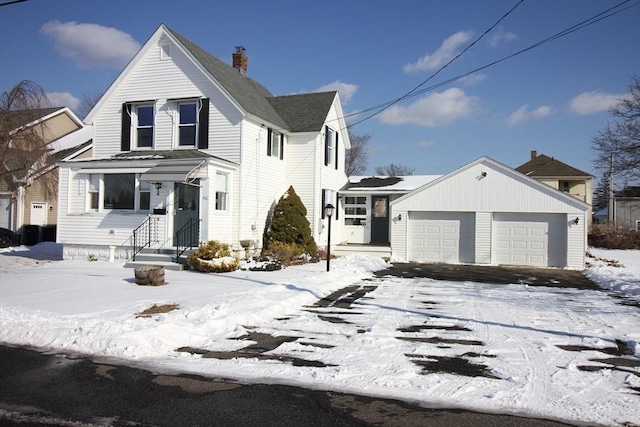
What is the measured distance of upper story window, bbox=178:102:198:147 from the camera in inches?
747

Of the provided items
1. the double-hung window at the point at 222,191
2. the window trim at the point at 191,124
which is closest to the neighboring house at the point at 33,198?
the window trim at the point at 191,124

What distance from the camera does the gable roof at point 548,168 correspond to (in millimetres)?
43375

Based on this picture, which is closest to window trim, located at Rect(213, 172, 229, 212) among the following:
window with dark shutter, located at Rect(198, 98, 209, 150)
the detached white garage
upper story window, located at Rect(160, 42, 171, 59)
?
window with dark shutter, located at Rect(198, 98, 209, 150)

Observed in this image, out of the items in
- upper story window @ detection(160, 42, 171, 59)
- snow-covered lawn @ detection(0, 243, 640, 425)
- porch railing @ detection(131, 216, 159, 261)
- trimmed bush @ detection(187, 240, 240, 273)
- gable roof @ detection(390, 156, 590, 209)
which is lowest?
snow-covered lawn @ detection(0, 243, 640, 425)

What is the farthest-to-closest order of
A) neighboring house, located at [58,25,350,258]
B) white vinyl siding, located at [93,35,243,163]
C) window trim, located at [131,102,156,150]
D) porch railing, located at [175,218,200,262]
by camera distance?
window trim, located at [131,102,156,150]
white vinyl siding, located at [93,35,243,163]
neighboring house, located at [58,25,350,258]
porch railing, located at [175,218,200,262]

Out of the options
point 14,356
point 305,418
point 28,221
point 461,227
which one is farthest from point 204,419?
point 28,221

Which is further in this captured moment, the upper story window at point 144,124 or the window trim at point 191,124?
the upper story window at point 144,124

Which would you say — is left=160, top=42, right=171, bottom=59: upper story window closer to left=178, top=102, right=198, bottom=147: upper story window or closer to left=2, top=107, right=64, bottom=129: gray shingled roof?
left=178, top=102, right=198, bottom=147: upper story window

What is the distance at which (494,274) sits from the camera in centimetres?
1756

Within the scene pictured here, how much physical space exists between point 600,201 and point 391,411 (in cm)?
7128

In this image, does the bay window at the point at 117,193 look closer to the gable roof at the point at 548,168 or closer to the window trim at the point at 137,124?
the window trim at the point at 137,124

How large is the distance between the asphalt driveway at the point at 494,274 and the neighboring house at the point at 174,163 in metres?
5.45

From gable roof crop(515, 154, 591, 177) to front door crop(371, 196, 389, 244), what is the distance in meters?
24.1

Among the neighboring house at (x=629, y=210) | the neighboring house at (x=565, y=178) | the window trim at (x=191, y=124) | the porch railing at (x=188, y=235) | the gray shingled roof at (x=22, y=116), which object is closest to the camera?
the porch railing at (x=188, y=235)
